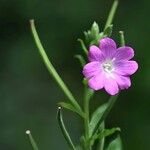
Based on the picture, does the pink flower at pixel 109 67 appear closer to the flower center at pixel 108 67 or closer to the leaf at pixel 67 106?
the flower center at pixel 108 67

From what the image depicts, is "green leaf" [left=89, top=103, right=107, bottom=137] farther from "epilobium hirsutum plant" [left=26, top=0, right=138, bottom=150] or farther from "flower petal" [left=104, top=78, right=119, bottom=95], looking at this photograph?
"flower petal" [left=104, top=78, right=119, bottom=95]

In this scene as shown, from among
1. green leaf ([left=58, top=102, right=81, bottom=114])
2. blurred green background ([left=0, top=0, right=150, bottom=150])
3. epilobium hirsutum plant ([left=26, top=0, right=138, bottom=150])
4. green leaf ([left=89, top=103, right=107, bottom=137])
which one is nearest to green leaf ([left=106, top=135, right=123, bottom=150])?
epilobium hirsutum plant ([left=26, top=0, right=138, bottom=150])

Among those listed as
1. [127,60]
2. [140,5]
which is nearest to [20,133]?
[140,5]

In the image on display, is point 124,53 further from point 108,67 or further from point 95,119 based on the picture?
point 95,119

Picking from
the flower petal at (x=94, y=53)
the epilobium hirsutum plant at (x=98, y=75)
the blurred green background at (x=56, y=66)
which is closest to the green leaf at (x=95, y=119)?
the epilobium hirsutum plant at (x=98, y=75)

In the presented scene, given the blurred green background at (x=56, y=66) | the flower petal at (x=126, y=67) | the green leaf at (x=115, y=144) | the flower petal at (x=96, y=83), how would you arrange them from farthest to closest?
1. the blurred green background at (x=56, y=66)
2. the green leaf at (x=115, y=144)
3. the flower petal at (x=126, y=67)
4. the flower petal at (x=96, y=83)
